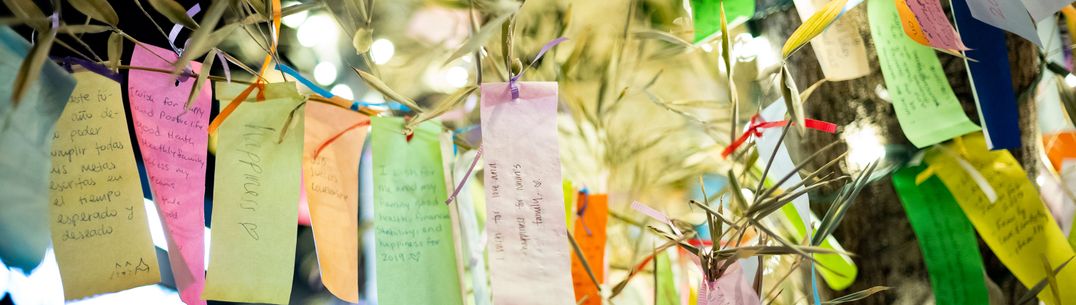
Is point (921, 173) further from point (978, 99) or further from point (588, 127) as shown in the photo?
point (588, 127)

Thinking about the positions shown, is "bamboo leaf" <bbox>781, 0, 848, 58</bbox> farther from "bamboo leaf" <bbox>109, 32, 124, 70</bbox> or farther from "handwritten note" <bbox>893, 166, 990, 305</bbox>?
"bamboo leaf" <bbox>109, 32, 124, 70</bbox>

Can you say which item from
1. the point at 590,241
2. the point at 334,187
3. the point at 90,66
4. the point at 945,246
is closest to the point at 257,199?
the point at 334,187

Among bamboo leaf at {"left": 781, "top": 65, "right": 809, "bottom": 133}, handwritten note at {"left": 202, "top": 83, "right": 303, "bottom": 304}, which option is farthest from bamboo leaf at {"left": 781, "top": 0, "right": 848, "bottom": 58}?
handwritten note at {"left": 202, "top": 83, "right": 303, "bottom": 304}

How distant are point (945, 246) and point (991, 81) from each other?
0.19 m

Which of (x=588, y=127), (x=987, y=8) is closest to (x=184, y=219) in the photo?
(x=588, y=127)

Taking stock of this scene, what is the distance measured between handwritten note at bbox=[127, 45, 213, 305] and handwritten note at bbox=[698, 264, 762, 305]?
1.47ft

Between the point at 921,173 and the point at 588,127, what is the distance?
49 cm

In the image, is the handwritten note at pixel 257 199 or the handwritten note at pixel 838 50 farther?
the handwritten note at pixel 838 50

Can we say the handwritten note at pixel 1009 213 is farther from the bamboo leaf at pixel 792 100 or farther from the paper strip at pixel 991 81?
the bamboo leaf at pixel 792 100

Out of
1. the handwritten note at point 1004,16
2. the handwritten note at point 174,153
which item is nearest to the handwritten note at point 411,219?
the handwritten note at point 174,153

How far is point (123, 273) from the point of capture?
0.67 m

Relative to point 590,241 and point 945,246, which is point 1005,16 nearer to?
point 945,246

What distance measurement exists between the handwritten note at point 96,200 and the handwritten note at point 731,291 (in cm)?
48

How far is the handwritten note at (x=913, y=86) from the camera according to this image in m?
0.87
